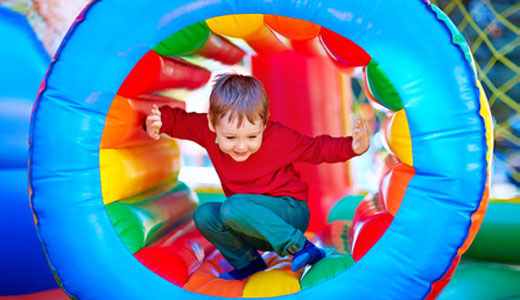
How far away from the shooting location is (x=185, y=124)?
1.57 meters

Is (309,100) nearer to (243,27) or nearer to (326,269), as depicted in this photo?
(243,27)

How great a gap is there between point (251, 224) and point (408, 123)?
0.48 metres

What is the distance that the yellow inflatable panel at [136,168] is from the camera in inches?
54.8

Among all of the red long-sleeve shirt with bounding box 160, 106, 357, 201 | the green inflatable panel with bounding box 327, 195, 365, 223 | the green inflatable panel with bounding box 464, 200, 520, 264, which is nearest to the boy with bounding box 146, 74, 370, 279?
the red long-sleeve shirt with bounding box 160, 106, 357, 201

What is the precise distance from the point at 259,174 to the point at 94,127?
20.7 inches

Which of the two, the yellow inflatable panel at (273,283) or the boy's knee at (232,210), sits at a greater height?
the boy's knee at (232,210)

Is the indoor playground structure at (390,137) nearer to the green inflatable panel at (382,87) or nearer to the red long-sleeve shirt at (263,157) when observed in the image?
the green inflatable panel at (382,87)

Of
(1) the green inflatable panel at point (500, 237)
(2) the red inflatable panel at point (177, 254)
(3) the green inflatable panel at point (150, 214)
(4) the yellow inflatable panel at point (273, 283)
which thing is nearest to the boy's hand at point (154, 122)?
(3) the green inflatable panel at point (150, 214)

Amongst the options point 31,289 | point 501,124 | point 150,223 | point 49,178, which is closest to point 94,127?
point 49,178

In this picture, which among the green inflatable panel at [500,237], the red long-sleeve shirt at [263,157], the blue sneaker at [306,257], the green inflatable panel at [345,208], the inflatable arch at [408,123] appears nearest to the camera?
the inflatable arch at [408,123]

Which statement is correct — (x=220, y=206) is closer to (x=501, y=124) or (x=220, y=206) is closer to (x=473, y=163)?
(x=473, y=163)

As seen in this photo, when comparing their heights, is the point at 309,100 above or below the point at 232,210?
above

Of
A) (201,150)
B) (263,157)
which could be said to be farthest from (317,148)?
(201,150)

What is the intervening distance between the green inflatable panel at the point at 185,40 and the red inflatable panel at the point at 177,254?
567 millimetres
